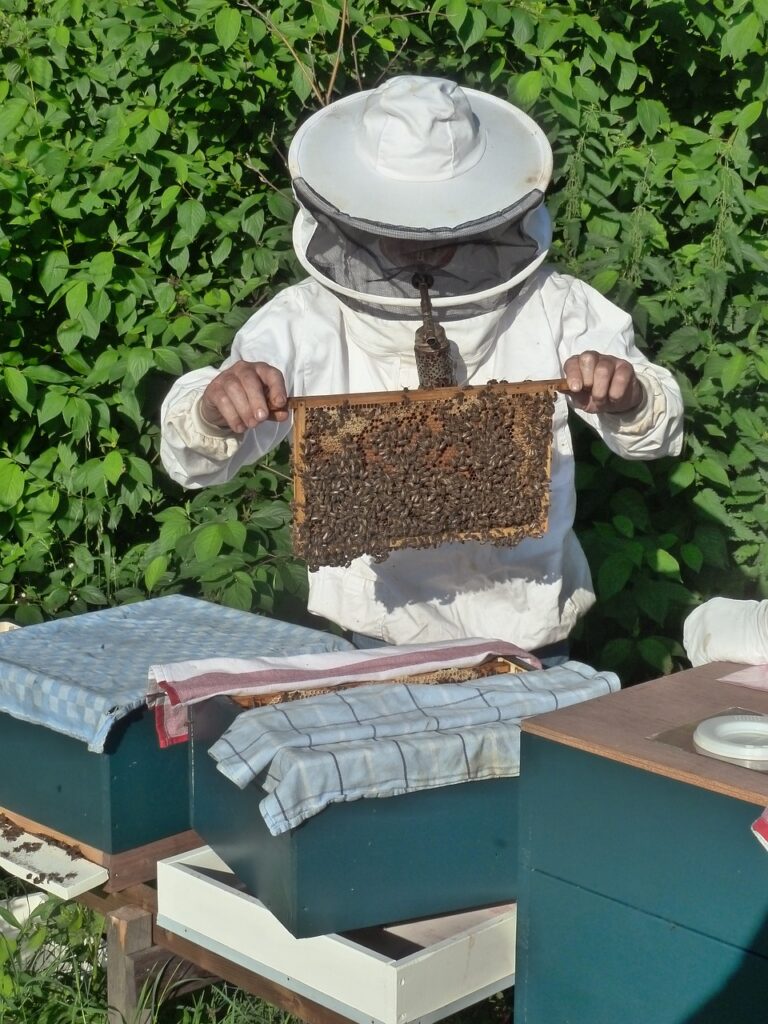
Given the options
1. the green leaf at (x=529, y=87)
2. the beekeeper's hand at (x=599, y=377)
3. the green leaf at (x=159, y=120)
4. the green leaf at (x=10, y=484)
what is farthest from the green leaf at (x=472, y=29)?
the green leaf at (x=10, y=484)

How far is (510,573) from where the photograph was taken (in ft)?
9.02

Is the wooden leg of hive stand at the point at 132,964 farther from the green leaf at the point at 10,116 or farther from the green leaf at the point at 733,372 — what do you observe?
the green leaf at the point at 10,116

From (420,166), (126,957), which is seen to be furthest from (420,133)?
(126,957)

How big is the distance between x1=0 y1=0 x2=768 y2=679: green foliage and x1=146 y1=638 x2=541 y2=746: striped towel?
4.04 feet

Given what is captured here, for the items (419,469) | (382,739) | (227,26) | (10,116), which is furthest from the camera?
(10,116)

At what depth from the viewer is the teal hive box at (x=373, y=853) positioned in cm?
171

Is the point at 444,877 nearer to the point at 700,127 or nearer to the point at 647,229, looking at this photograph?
the point at 647,229

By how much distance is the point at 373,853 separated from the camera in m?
1.75

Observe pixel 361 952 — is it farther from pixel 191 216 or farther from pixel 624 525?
pixel 191 216

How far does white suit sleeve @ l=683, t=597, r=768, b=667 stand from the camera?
2.09m

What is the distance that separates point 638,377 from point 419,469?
49cm

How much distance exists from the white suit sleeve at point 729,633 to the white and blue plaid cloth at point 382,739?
0.19 m

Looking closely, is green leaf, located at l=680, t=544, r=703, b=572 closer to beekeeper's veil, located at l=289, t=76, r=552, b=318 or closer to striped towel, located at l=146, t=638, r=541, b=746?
beekeeper's veil, located at l=289, t=76, r=552, b=318

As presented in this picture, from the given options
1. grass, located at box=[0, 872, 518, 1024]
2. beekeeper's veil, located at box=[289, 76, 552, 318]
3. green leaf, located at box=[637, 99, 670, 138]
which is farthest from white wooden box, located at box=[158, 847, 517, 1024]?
green leaf, located at box=[637, 99, 670, 138]
